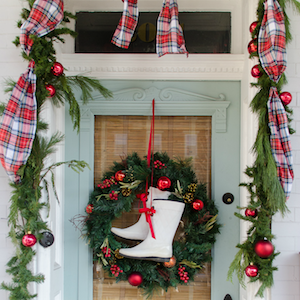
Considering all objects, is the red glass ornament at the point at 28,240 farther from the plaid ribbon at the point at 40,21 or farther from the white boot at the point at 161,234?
the plaid ribbon at the point at 40,21

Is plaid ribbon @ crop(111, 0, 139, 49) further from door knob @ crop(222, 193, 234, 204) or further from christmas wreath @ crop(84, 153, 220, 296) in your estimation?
door knob @ crop(222, 193, 234, 204)

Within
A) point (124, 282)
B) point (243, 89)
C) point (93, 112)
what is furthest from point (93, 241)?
point (243, 89)

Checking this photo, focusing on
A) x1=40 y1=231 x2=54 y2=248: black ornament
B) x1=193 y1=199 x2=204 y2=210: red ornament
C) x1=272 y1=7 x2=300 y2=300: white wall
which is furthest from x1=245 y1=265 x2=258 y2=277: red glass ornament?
x1=40 y1=231 x2=54 y2=248: black ornament

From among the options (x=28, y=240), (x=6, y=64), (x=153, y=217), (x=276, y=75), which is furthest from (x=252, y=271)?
(x=6, y=64)

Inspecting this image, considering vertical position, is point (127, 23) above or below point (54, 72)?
above

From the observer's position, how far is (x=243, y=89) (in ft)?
5.62

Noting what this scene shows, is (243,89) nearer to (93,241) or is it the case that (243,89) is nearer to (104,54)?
(104,54)

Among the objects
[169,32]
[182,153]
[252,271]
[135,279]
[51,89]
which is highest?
[169,32]

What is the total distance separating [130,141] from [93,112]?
1.01 feet

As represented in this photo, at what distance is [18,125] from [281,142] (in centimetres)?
121

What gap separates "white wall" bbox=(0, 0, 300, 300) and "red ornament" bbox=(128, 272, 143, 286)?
0.69 m

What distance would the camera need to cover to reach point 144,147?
5.90 feet

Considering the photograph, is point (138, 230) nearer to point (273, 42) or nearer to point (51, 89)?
point (51, 89)

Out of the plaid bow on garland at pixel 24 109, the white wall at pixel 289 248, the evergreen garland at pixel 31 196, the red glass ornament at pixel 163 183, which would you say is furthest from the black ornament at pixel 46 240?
the white wall at pixel 289 248
